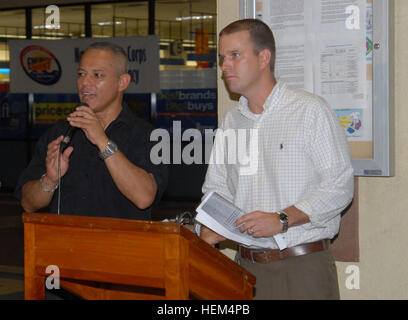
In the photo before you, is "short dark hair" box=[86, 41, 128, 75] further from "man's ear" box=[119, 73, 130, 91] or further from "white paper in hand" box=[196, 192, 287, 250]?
"white paper in hand" box=[196, 192, 287, 250]

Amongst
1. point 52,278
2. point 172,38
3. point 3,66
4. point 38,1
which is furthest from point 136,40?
point 52,278

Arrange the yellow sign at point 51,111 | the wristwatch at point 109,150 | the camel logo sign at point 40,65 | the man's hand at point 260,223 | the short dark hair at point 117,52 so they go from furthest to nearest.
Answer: the yellow sign at point 51,111
the camel logo sign at point 40,65
the short dark hair at point 117,52
the wristwatch at point 109,150
the man's hand at point 260,223

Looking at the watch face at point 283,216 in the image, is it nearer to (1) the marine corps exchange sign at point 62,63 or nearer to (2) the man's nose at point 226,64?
(2) the man's nose at point 226,64

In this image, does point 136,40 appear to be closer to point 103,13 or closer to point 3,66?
point 103,13

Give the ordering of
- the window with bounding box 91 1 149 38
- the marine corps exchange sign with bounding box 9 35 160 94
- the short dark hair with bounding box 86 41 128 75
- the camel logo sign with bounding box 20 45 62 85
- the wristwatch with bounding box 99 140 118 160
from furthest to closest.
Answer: the camel logo sign with bounding box 20 45 62 85, the window with bounding box 91 1 149 38, the marine corps exchange sign with bounding box 9 35 160 94, the short dark hair with bounding box 86 41 128 75, the wristwatch with bounding box 99 140 118 160

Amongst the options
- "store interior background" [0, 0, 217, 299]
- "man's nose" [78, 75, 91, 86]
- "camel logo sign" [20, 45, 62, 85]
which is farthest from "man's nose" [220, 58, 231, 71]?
"camel logo sign" [20, 45, 62, 85]

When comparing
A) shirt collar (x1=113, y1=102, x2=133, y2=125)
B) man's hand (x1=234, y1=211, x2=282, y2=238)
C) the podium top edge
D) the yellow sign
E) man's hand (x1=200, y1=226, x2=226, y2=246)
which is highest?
the yellow sign

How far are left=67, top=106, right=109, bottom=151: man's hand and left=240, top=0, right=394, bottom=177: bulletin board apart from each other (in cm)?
111

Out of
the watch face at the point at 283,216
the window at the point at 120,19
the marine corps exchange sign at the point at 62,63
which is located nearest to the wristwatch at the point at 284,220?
the watch face at the point at 283,216

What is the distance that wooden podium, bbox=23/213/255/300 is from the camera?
197 cm

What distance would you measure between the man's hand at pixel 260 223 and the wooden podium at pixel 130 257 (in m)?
0.31

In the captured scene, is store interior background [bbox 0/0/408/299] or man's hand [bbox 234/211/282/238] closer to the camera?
man's hand [bbox 234/211/282/238]

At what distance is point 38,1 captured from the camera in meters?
12.7

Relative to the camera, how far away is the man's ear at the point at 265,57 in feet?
A: 9.16
